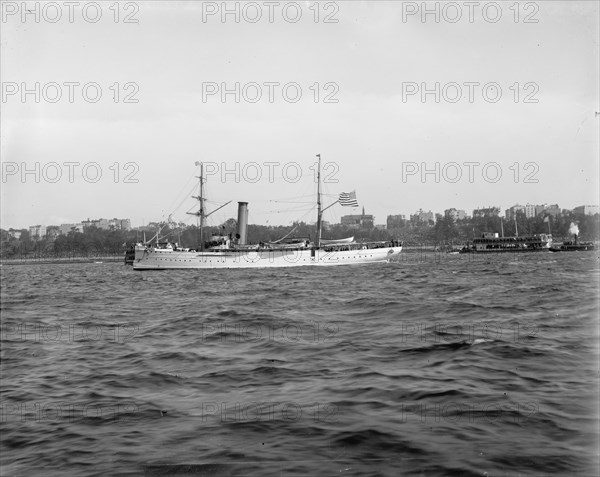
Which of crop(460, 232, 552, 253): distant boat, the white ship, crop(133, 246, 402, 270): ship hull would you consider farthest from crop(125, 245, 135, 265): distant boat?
crop(460, 232, 552, 253): distant boat

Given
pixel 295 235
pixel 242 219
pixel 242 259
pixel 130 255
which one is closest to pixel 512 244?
pixel 295 235

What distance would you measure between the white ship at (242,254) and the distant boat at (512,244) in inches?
2112

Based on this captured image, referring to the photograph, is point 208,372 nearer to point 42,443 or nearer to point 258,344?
point 258,344

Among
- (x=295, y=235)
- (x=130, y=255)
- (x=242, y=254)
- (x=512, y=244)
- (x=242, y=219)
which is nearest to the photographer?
(x=242, y=254)

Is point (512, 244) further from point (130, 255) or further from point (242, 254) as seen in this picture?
point (130, 255)

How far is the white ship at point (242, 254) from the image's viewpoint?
60938 mm

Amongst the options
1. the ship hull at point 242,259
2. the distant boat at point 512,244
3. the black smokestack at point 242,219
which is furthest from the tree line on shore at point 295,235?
the ship hull at point 242,259

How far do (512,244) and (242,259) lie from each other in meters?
72.3

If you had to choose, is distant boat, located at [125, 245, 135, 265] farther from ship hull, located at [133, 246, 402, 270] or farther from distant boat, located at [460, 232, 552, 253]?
distant boat, located at [460, 232, 552, 253]

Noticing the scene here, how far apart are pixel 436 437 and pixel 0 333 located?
12348 millimetres

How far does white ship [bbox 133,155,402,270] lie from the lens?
200ft

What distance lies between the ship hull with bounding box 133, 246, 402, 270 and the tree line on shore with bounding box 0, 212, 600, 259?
2394 inches

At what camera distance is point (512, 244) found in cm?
11594

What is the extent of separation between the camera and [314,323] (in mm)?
14305
